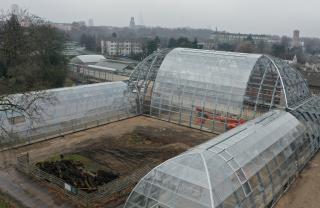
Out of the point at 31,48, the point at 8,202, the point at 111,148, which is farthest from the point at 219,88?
the point at 31,48

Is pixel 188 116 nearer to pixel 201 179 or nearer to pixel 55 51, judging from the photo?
pixel 201 179

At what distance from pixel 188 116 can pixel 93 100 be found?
32.7ft

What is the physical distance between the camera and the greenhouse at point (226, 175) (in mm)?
14492

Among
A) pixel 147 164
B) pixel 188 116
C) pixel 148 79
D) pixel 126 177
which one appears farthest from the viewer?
pixel 148 79

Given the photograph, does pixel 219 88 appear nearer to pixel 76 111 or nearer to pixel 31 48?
pixel 76 111

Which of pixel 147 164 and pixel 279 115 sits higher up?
pixel 279 115

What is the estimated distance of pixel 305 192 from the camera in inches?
805

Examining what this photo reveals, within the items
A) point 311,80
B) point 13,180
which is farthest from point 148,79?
point 311,80

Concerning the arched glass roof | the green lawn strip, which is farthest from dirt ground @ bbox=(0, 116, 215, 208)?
the arched glass roof

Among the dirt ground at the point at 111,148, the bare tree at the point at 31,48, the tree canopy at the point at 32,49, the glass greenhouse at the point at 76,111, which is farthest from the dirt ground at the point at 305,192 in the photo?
the tree canopy at the point at 32,49

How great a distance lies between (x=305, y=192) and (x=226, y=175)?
8234 millimetres

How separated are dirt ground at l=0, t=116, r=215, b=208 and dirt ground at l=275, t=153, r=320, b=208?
29.7 feet

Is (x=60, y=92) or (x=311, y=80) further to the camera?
(x=311, y=80)

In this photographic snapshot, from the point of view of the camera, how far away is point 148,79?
36281 mm
